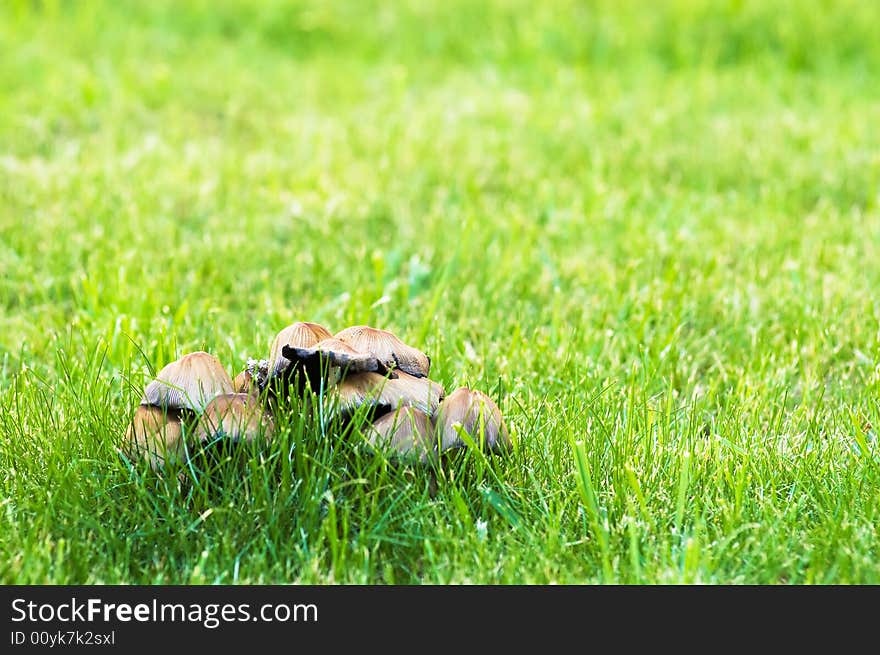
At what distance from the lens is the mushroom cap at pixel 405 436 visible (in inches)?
98.0

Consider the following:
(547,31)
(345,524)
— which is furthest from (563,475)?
(547,31)

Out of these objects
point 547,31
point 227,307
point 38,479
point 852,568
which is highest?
point 547,31

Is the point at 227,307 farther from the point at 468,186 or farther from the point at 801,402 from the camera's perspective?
the point at 801,402

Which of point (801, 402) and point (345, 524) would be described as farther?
point (801, 402)

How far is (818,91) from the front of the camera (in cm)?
730

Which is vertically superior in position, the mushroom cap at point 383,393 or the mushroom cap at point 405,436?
the mushroom cap at point 383,393

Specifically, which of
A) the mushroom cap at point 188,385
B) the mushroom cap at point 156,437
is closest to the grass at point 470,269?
the mushroom cap at point 156,437

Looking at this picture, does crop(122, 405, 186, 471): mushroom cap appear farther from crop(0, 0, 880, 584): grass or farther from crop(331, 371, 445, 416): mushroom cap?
crop(331, 371, 445, 416): mushroom cap

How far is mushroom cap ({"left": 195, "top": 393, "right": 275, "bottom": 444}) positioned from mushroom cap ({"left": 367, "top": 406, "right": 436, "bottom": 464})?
0.27m

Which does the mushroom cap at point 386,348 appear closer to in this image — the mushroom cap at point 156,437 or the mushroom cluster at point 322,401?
the mushroom cluster at point 322,401

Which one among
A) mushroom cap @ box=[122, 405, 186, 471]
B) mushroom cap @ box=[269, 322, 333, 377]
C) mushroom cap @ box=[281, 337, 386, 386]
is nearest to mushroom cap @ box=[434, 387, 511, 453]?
mushroom cap @ box=[281, 337, 386, 386]

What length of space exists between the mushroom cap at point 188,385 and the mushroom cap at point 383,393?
0.31 metres

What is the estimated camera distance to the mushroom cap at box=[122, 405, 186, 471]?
8.25 ft
